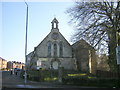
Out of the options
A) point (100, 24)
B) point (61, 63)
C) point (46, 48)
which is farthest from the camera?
point (46, 48)

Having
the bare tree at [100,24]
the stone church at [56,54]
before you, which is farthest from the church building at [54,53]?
the bare tree at [100,24]

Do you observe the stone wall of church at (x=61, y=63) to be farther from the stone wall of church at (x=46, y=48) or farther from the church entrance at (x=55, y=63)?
the stone wall of church at (x=46, y=48)

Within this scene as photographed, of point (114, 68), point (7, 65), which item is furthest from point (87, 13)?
point (7, 65)

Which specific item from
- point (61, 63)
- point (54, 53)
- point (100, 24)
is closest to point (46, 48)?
point (54, 53)

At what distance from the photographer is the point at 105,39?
25.8 metres

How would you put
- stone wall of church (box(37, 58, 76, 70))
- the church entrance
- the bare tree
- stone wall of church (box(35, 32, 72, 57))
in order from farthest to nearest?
stone wall of church (box(35, 32, 72, 57)) → the church entrance → stone wall of church (box(37, 58, 76, 70)) → the bare tree

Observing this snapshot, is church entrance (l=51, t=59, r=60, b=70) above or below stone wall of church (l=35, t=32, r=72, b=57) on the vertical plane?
below

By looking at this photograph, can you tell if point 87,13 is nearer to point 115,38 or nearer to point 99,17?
point 99,17

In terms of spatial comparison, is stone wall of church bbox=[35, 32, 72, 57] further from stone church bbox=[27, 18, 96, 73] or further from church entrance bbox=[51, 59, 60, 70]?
church entrance bbox=[51, 59, 60, 70]

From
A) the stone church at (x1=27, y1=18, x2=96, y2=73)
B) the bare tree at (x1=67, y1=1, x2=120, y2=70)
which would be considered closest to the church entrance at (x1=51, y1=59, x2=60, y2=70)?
the stone church at (x1=27, y1=18, x2=96, y2=73)

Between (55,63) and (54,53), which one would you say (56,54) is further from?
(55,63)

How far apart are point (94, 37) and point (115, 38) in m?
3.16

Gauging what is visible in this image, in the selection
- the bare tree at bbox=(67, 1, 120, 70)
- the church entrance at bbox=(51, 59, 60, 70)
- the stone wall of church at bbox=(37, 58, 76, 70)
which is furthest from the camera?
the church entrance at bbox=(51, 59, 60, 70)

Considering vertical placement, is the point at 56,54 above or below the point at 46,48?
below
